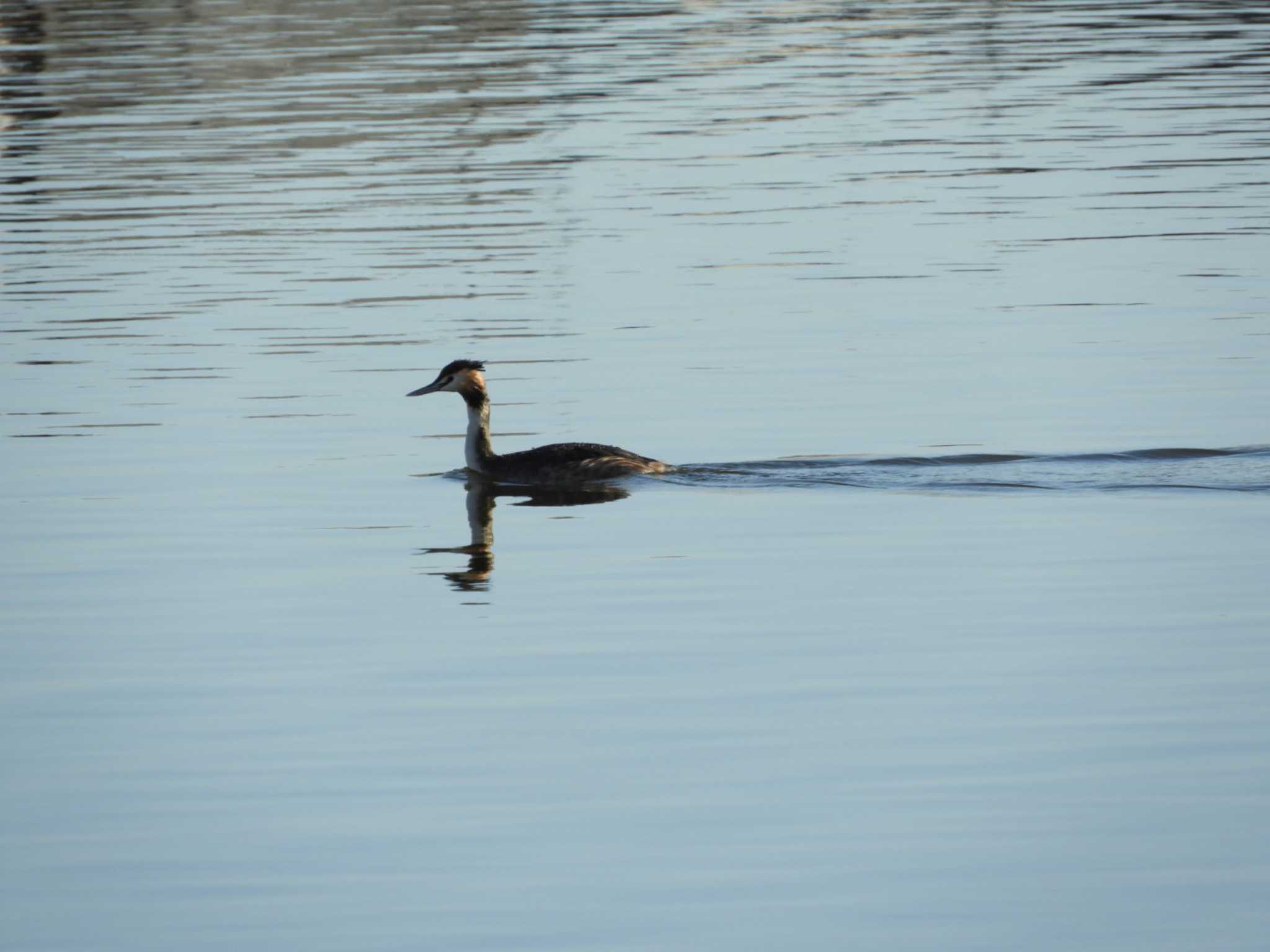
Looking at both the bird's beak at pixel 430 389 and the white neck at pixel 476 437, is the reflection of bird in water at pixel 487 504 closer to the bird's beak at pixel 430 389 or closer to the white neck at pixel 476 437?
the white neck at pixel 476 437

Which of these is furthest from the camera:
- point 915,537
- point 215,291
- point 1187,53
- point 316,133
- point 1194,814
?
point 1187,53

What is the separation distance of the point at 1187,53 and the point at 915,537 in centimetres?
3349

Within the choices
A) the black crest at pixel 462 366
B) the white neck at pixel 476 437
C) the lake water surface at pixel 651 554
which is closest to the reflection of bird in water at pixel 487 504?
the lake water surface at pixel 651 554

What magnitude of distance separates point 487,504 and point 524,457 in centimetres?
53

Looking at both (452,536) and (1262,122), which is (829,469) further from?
(1262,122)

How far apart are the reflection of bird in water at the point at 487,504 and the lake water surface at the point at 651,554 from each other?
0.20 feet

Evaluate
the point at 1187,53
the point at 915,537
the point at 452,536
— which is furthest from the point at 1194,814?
the point at 1187,53

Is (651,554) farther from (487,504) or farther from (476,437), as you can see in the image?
(476,437)

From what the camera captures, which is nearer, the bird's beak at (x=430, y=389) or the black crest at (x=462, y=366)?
the black crest at (x=462, y=366)

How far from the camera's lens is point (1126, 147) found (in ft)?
108

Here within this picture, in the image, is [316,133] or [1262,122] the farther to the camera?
[316,133]

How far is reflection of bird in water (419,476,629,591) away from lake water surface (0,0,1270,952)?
0.06 meters

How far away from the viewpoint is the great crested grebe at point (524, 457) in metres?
16.0

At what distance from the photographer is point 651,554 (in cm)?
1404
